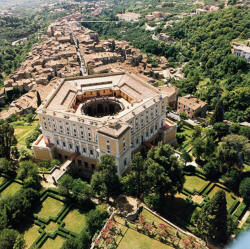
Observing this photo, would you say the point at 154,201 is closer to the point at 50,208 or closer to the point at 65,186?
the point at 65,186

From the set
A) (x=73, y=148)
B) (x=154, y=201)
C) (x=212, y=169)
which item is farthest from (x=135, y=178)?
(x=73, y=148)

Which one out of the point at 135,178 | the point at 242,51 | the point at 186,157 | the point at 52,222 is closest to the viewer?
the point at 52,222

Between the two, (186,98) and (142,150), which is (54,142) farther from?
(186,98)

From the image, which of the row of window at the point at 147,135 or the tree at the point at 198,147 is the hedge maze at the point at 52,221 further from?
the tree at the point at 198,147

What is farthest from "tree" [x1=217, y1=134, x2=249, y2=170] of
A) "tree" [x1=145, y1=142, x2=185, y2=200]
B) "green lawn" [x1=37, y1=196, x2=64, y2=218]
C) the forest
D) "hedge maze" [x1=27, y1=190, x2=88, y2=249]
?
"green lawn" [x1=37, y1=196, x2=64, y2=218]

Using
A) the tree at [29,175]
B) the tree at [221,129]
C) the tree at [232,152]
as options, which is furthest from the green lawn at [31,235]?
the tree at [221,129]
